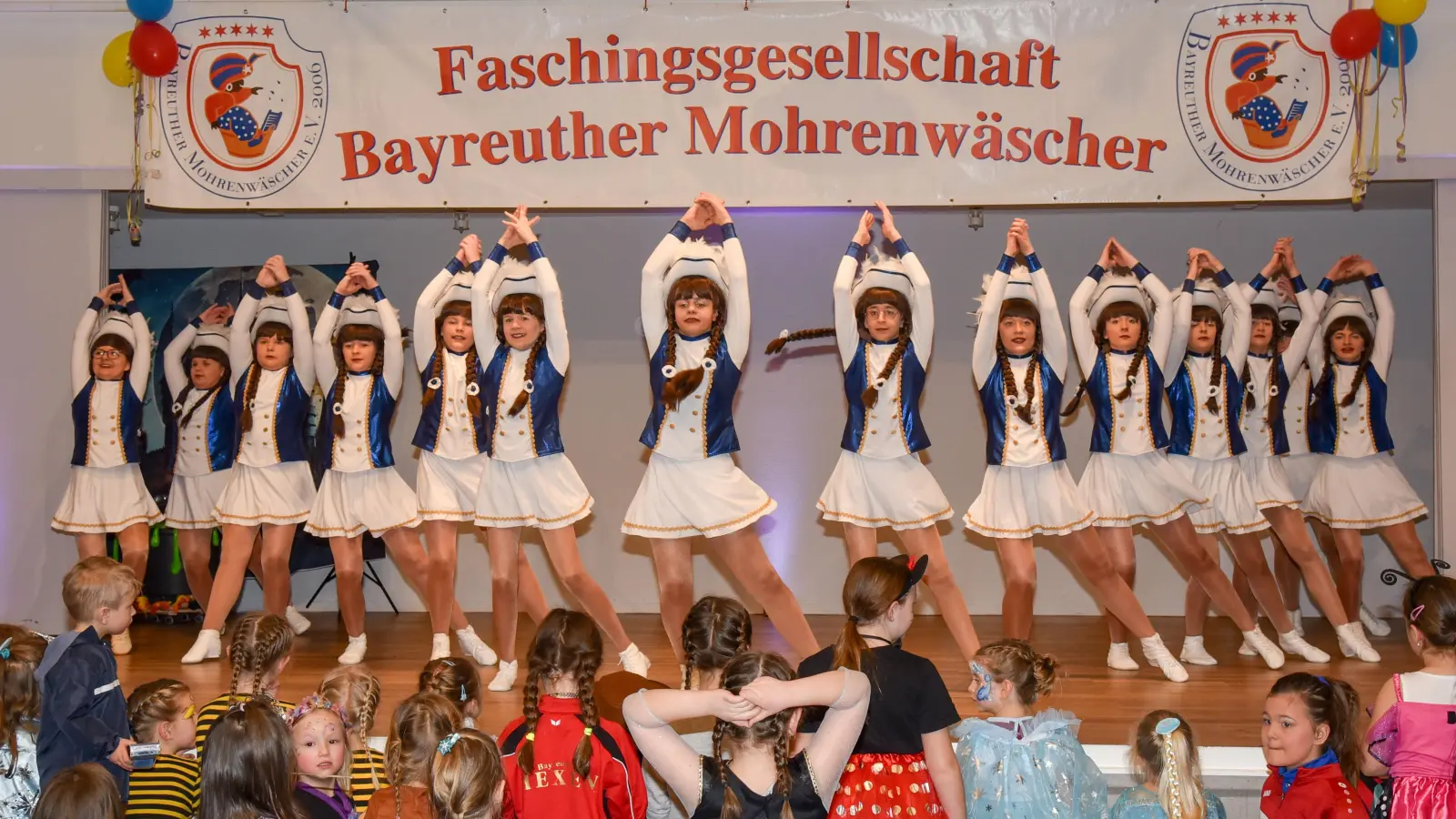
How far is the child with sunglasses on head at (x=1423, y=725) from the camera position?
3.63m

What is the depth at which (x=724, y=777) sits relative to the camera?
9.69 feet

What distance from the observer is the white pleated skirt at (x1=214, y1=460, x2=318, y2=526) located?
687 cm

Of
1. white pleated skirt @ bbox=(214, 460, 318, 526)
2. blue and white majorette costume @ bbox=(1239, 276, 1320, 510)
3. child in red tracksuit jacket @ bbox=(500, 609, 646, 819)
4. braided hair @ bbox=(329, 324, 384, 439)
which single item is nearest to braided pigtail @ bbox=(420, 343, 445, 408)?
braided hair @ bbox=(329, 324, 384, 439)

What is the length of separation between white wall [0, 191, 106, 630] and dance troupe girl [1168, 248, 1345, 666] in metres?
5.93

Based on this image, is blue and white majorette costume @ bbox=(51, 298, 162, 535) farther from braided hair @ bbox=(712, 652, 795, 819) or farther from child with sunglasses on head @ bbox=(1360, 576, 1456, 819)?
child with sunglasses on head @ bbox=(1360, 576, 1456, 819)

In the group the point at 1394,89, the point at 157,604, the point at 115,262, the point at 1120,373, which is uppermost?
the point at 1394,89

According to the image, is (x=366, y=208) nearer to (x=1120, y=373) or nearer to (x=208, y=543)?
(x=208, y=543)

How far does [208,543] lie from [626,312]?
2.96m

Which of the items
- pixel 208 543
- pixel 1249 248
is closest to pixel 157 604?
pixel 208 543

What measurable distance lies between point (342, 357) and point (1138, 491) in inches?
159

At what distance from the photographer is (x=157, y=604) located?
8.23m

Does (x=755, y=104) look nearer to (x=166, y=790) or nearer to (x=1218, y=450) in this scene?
(x=1218, y=450)

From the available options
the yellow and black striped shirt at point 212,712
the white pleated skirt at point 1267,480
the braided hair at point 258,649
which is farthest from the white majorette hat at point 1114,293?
the yellow and black striped shirt at point 212,712

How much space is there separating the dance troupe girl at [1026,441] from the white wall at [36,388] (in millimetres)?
4956
